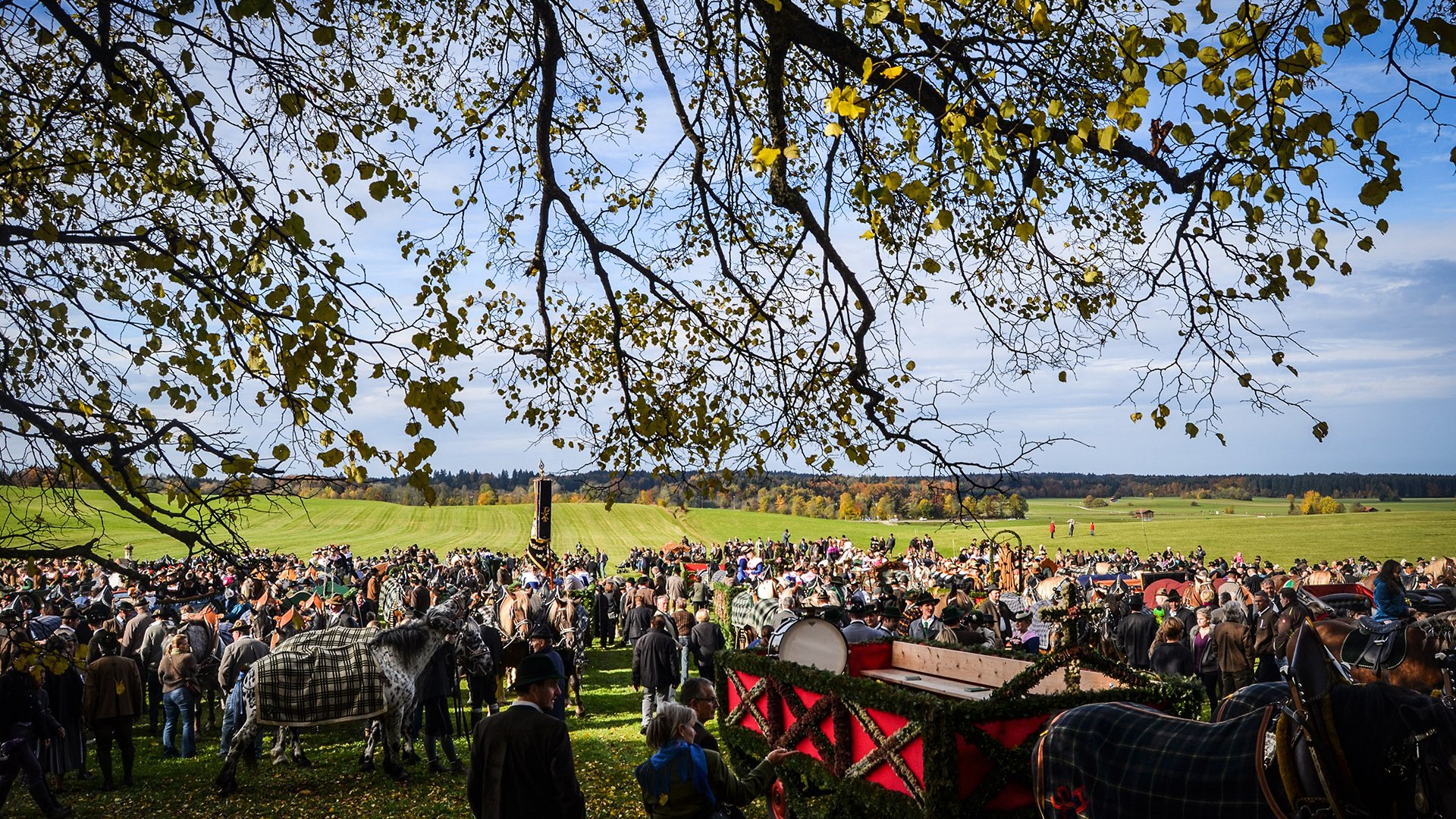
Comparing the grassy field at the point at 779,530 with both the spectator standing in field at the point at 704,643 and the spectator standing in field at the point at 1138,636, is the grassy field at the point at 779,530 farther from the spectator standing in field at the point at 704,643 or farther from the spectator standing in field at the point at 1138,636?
the spectator standing in field at the point at 704,643

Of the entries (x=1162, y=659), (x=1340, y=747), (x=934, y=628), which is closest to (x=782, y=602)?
(x=934, y=628)

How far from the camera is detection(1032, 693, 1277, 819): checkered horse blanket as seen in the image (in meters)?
4.36

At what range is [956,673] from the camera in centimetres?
1059

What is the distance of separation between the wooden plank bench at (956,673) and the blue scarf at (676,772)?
4351 mm

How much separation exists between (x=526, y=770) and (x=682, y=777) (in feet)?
2.80

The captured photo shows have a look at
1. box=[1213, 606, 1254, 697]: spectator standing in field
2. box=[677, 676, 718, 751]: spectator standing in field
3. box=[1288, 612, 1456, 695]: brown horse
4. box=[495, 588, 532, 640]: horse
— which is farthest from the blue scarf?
box=[495, 588, 532, 640]: horse

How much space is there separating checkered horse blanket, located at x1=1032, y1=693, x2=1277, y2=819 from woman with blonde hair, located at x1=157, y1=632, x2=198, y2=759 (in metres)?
11.8

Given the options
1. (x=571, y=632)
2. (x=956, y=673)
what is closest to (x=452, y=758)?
(x=571, y=632)

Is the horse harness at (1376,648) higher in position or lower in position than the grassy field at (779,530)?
higher

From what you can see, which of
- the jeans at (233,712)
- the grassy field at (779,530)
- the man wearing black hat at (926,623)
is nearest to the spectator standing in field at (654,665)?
the man wearing black hat at (926,623)

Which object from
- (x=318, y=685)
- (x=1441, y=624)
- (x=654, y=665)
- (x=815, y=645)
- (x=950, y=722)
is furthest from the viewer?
(x=654, y=665)

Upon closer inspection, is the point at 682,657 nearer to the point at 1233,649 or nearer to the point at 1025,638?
the point at 1025,638

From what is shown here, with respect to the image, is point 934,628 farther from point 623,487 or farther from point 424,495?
point 424,495

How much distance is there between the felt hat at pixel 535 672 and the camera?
5.36 m
